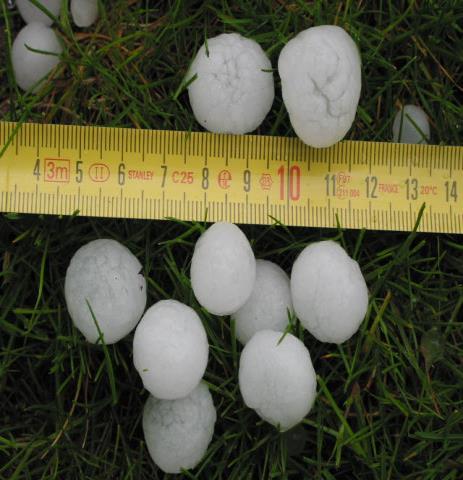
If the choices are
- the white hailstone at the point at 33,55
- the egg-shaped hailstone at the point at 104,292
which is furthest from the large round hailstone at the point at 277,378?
the white hailstone at the point at 33,55

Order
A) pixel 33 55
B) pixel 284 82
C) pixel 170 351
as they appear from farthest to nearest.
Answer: pixel 33 55, pixel 284 82, pixel 170 351

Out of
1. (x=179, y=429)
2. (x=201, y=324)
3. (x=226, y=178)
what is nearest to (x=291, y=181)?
(x=226, y=178)

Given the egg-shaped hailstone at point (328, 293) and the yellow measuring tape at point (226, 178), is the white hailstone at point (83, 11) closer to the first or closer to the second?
the yellow measuring tape at point (226, 178)

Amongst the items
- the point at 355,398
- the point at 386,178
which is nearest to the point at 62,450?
the point at 355,398

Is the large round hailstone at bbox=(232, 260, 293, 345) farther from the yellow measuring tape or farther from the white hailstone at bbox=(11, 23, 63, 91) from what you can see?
the white hailstone at bbox=(11, 23, 63, 91)

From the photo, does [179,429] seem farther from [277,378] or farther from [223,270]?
[223,270]

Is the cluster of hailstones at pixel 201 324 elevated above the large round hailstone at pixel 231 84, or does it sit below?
below
